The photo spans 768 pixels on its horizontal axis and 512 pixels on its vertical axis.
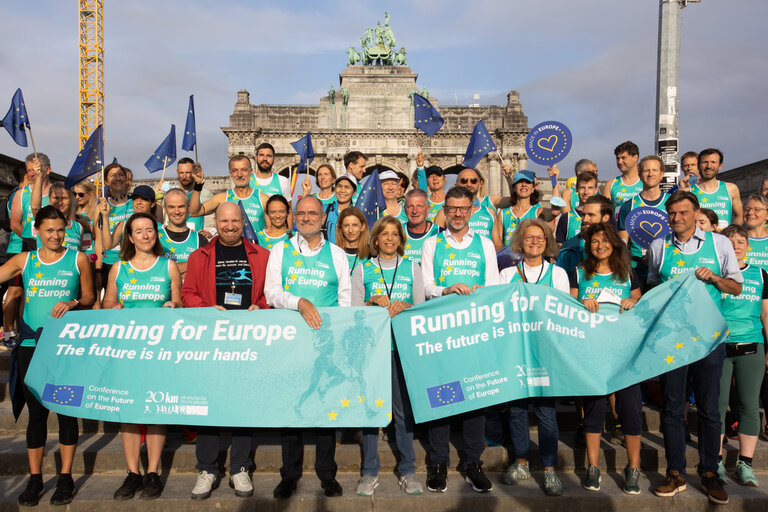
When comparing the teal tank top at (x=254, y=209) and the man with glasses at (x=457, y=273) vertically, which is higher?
the teal tank top at (x=254, y=209)

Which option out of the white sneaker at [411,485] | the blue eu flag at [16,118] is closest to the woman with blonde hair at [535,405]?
the white sneaker at [411,485]

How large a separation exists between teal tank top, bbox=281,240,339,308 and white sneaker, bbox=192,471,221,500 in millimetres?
1837

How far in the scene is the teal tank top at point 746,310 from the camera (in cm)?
502

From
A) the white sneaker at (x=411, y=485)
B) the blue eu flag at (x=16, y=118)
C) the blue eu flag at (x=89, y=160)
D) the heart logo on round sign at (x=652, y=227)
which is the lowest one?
the white sneaker at (x=411, y=485)

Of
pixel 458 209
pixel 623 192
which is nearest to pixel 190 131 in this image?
pixel 458 209

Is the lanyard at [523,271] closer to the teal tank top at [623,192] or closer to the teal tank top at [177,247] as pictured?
the teal tank top at [623,192]

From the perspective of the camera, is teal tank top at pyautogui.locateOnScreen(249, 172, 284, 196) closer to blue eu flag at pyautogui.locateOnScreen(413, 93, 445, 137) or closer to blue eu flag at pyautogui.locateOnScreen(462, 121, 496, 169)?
blue eu flag at pyautogui.locateOnScreen(462, 121, 496, 169)

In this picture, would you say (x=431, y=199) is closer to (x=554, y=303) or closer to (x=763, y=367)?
(x=554, y=303)

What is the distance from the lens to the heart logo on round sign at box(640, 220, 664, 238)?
249 inches

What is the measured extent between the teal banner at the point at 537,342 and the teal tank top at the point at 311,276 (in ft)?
2.43

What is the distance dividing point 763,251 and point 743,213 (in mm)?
898

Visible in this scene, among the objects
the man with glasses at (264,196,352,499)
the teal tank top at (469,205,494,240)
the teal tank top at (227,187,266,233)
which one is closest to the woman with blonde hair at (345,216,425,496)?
the man with glasses at (264,196,352,499)

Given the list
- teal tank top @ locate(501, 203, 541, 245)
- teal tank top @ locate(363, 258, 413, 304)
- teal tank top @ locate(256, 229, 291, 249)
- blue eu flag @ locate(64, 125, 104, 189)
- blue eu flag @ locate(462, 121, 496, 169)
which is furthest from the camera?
blue eu flag @ locate(462, 121, 496, 169)

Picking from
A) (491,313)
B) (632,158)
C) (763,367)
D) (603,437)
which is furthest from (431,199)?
(763,367)
